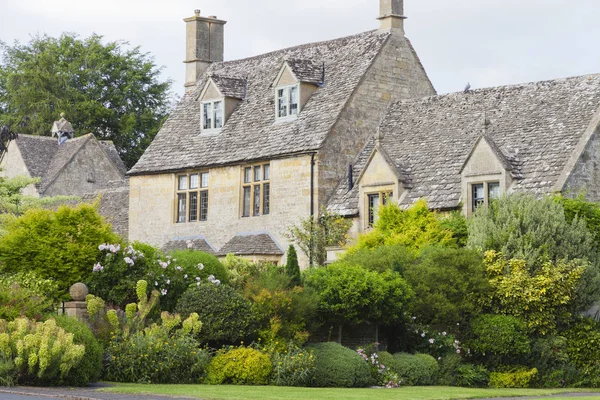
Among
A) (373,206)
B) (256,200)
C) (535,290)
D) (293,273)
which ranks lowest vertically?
(535,290)

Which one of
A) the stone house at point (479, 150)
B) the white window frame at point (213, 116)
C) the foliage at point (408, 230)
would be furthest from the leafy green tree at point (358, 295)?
the white window frame at point (213, 116)

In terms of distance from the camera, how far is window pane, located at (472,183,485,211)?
1328 inches

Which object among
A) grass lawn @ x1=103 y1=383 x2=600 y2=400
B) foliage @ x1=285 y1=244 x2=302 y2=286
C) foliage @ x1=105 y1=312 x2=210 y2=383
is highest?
foliage @ x1=285 y1=244 x2=302 y2=286

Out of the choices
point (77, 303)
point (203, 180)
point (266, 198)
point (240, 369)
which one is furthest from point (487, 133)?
point (77, 303)

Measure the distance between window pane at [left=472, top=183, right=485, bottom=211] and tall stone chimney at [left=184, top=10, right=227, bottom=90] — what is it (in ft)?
57.4

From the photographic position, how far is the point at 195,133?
44.2 m

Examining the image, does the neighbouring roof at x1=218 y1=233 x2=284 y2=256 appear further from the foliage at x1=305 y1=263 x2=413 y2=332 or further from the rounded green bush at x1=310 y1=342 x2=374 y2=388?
the rounded green bush at x1=310 y1=342 x2=374 y2=388

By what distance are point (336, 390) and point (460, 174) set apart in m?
12.6

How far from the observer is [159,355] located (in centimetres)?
2405

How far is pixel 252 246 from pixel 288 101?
18.9ft

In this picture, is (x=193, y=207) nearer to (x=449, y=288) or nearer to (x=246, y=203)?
(x=246, y=203)

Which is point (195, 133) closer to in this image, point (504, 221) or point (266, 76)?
point (266, 76)

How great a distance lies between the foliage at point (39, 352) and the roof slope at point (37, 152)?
4495cm

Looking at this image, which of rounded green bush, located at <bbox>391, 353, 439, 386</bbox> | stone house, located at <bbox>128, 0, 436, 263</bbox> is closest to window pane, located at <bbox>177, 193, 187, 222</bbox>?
stone house, located at <bbox>128, 0, 436, 263</bbox>
